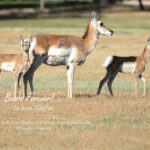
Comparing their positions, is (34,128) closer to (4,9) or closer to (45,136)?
(45,136)

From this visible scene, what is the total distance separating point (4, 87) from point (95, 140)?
35.0ft

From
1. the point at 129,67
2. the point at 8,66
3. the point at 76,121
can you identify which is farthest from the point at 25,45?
the point at 129,67

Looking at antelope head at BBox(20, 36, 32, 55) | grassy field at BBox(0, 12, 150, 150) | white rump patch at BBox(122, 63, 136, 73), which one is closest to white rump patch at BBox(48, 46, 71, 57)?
antelope head at BBox(20, 36, 32, 55)

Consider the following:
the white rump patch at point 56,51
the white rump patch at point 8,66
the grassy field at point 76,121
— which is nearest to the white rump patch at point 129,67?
the grassy field at point 76,121

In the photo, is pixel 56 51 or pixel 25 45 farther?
pixel 56 51

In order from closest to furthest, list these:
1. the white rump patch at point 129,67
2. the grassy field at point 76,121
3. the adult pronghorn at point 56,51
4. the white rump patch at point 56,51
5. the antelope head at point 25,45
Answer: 1. the grassy field at point 76,121
2. the antelope head at point 25,45
3. the adult pronghorn at point 56,51
4. the white rump patch at point 56,51
5. the white rump patch at point 129,67


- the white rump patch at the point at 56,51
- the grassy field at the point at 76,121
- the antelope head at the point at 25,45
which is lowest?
the grassy field at the point at 76,121

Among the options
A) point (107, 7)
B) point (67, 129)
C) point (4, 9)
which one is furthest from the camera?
point (107, 7)

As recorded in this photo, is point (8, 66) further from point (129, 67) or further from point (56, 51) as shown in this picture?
point (129, 67)

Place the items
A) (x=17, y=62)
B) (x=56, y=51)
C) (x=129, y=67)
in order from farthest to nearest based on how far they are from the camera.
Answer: (x=129, y=67)
(x=56, y=51)
(x=17, y=62)

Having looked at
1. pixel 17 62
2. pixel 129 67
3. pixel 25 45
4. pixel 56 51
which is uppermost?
pixel 25 45

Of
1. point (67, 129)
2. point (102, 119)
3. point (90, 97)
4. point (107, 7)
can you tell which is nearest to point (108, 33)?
point (90, 97)

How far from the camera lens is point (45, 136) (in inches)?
512

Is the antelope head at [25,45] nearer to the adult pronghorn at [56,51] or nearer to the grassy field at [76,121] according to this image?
the adult pronghorn at [56,51]
